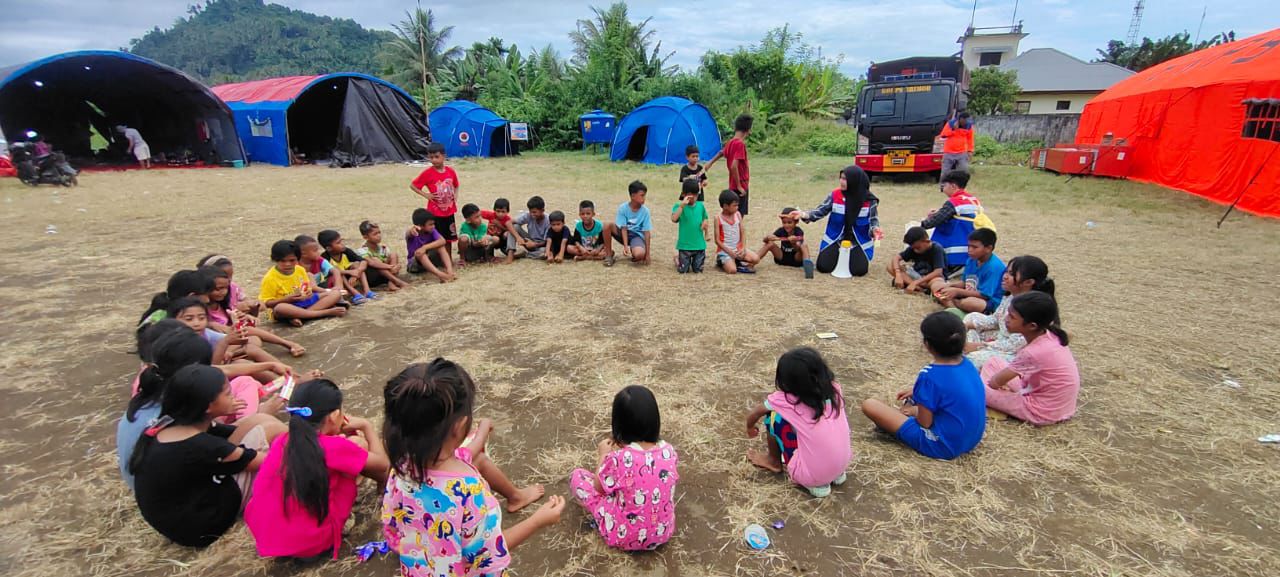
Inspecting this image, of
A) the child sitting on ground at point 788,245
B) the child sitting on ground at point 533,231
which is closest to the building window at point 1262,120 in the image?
the child sitting on ground at point 788,245

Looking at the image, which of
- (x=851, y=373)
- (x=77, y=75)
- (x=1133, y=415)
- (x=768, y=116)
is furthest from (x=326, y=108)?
(x=1133, y=415)

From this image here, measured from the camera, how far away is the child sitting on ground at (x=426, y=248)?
6411 mm

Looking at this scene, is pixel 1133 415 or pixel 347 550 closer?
pixel 347 550

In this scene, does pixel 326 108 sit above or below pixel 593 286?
above

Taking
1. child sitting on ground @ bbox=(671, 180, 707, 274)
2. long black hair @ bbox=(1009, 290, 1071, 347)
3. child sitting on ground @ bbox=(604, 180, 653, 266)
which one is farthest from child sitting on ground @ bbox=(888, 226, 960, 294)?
child sitting on ground @ bbox=(604, 180, 653, 266)

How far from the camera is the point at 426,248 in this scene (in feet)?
21.1

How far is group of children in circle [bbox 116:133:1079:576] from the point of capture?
78.6 inches

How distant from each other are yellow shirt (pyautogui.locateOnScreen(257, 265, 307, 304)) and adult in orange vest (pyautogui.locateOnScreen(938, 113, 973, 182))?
11.3 meters

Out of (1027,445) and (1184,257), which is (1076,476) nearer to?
(1027,445)

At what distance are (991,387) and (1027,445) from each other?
392mm

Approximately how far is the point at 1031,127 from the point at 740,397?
24.0 m

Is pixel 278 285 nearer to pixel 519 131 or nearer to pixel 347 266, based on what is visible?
pixel 347 266

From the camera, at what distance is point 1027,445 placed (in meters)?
3.22

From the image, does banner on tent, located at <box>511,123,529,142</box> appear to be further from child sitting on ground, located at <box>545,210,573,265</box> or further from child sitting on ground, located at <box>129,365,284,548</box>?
child sitting on ground, located at <box>129,365,284,548</box>
